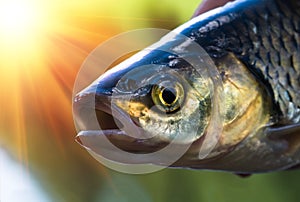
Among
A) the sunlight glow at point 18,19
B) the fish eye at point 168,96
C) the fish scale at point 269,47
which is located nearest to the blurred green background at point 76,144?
the sunlight glow at point 18,19

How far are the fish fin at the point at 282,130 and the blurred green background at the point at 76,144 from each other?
229 inches

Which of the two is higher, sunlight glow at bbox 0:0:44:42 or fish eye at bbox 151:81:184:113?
fish eye at bbox 151:81:184:113

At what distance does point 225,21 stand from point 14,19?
6971 mm

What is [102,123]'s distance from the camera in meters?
1.36

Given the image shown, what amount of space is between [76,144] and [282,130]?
7188 millimetres

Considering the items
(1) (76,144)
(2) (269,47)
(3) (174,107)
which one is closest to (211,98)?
(3) (174,107)

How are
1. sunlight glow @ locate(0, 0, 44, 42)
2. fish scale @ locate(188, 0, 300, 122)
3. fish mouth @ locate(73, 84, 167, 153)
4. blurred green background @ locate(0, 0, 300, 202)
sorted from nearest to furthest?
fish mouth @ locate(73, 84, 167, 153)
fish scale @ locate(188, 0, 300, 122)
sunlight glow @ locate(0, 0, 44, 42)
blurred green background @ locate(0, 0, 300, 202)

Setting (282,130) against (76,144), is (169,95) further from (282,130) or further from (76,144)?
(76,144)

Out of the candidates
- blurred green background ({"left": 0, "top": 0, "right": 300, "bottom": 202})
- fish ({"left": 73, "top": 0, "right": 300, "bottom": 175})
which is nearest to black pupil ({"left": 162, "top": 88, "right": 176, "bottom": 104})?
fish ({"left": 73, "top": 0, "right": 300, "bottom": 175})

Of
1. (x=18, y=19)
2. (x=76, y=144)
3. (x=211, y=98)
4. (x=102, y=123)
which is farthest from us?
(x=76, y=144)

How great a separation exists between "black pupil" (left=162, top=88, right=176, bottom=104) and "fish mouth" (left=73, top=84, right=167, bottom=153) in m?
0.09

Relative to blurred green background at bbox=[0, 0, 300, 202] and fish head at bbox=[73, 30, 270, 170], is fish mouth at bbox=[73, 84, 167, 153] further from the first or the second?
blurred green background at bbox=[0, 0, 300, 202]

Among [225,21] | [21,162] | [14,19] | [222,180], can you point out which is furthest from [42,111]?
[225,21]

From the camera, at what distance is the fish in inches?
54.2
